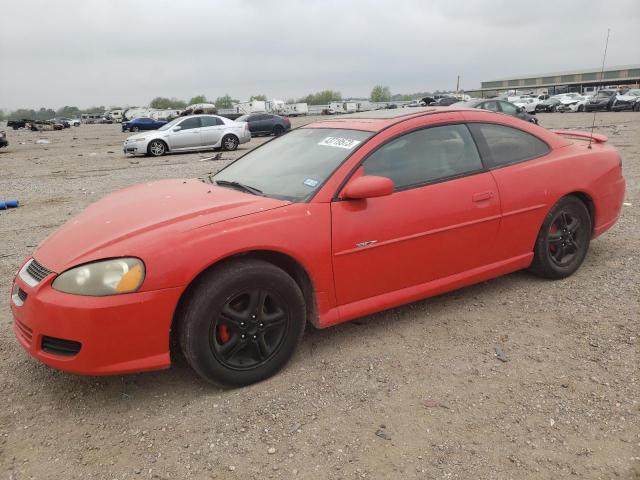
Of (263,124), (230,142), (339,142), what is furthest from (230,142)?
(339,142)

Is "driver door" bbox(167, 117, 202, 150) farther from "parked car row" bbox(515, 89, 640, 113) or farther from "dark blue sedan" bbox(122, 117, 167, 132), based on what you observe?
"parked car row" bbox(515, 89, 640, 113)

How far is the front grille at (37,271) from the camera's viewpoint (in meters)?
2.56

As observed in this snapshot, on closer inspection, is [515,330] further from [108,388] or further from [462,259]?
[108,388]

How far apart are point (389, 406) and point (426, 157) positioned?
167 centimetres

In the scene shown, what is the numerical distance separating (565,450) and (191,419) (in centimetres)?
177

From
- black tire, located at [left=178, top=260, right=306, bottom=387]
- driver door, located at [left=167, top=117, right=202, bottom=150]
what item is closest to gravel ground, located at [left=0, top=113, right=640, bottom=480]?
black tire, located at [left=178, top=260, right=306, bottom=387]

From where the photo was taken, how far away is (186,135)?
55.0 ft

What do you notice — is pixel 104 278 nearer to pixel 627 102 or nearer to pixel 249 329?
pixel 249 329

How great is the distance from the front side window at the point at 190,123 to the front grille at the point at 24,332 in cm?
1499

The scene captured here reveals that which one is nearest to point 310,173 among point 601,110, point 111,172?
point 111,172

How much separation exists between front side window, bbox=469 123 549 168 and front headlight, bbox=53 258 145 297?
2514mm

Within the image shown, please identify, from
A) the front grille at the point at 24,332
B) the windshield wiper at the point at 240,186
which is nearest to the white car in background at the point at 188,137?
the windshield wiper at the point at 240,186

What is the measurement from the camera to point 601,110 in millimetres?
32250

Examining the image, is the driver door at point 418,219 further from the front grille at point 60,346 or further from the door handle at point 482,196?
the front grille at point 60,346
